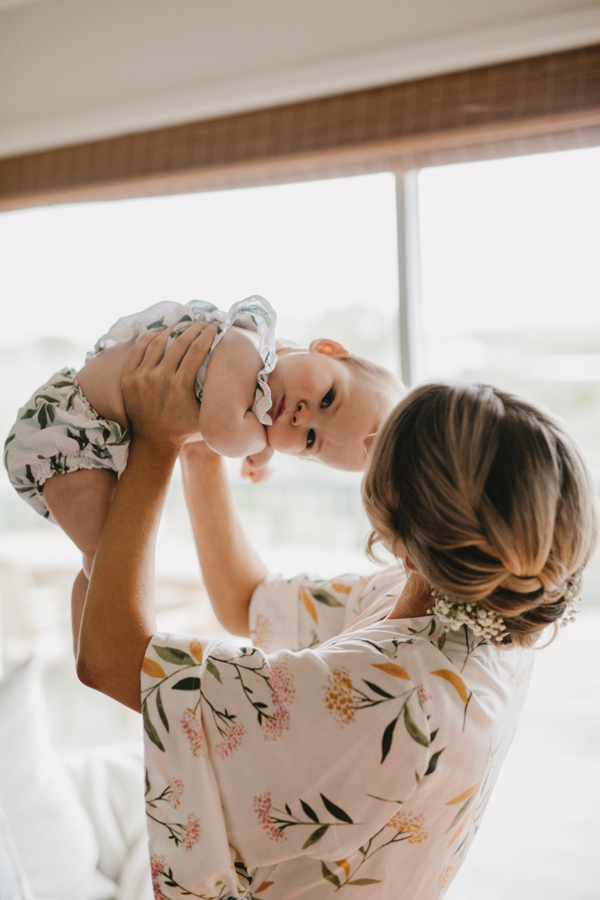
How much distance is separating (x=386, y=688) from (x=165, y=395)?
515 millimetres

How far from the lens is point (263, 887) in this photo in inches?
31.5

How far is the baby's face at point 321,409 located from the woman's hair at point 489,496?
408 millimetres

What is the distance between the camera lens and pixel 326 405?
1223mm

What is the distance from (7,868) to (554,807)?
1442mm

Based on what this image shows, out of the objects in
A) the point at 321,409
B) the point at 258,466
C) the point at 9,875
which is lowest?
the point at 9,875

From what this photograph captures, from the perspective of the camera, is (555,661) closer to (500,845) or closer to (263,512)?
(500,845)

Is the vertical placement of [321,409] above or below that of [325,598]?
above

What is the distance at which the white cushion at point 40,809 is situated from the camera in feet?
5.14

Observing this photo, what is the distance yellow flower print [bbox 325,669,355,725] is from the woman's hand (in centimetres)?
41

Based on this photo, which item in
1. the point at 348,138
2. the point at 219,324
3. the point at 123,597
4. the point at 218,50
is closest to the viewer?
the point at 123,597

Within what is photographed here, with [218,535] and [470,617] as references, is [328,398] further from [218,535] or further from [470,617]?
[470,617]

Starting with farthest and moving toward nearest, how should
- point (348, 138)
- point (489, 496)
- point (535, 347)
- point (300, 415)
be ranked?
point (535, 347), point (348, 138), point (300, 415), point (489, 496)

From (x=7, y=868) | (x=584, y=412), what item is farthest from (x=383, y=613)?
(x=584, y=412)

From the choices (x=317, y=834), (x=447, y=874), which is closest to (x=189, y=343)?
(x=317, y=834)
